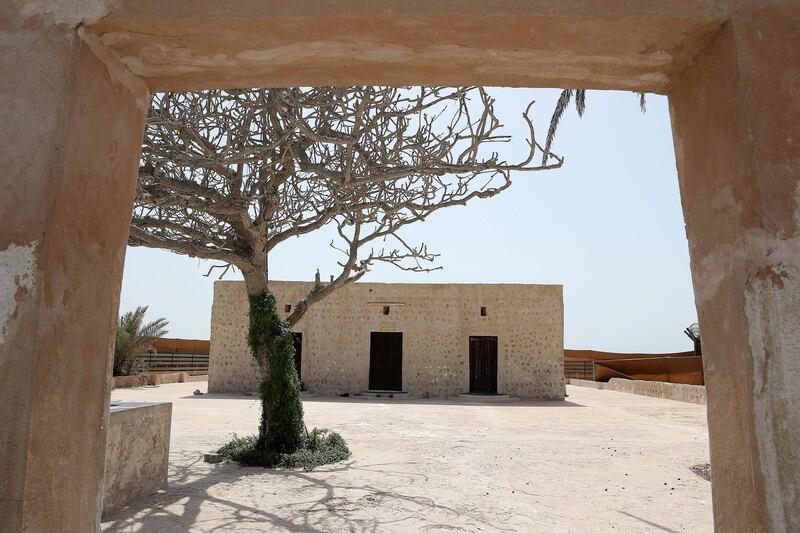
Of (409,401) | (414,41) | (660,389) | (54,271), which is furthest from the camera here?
(660,389)

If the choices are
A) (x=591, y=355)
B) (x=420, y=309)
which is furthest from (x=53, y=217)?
(x=591, y=355)

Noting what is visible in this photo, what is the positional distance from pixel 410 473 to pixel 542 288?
41.6 feet

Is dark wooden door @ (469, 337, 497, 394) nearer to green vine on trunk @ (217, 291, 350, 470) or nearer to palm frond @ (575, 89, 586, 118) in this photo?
palm frond @ (575, 89, 586, 118)

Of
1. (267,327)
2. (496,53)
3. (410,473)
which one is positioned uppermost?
(496,53)

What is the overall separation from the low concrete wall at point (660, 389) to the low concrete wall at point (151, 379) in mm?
16094

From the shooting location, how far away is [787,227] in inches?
65.2

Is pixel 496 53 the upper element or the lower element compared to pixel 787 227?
upper

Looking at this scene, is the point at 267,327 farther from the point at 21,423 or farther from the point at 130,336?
the point at 130,336

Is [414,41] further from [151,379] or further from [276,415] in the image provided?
[151,379]

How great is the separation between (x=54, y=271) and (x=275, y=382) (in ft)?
19.8

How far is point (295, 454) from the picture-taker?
726cm

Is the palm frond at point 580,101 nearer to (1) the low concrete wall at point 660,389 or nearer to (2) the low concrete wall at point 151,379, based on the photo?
(1) the low concrete wall at point 660,389

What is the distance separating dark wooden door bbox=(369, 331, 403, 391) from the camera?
18391 millimetres

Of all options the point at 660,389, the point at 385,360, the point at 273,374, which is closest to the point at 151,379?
the point at 385,360
